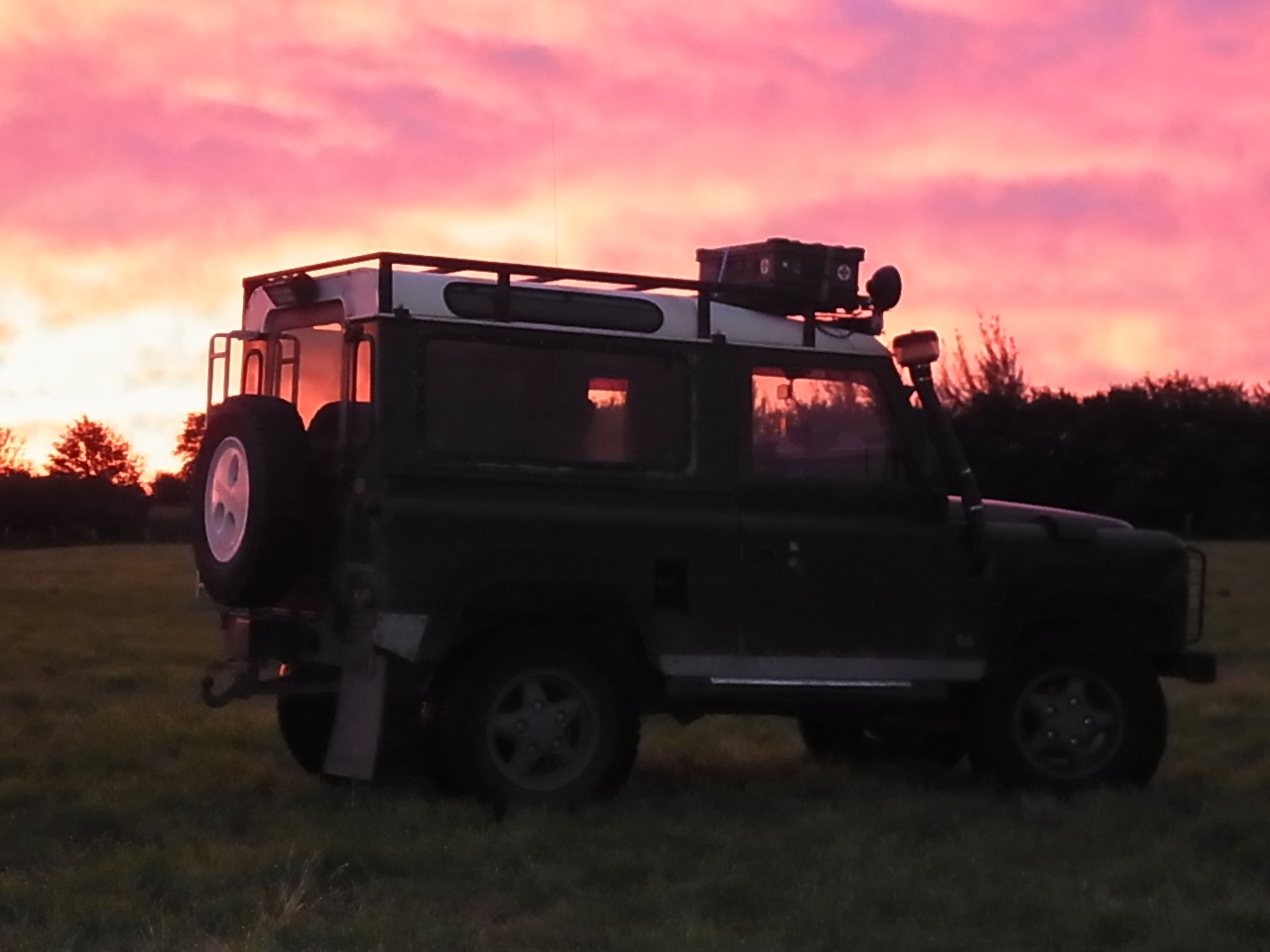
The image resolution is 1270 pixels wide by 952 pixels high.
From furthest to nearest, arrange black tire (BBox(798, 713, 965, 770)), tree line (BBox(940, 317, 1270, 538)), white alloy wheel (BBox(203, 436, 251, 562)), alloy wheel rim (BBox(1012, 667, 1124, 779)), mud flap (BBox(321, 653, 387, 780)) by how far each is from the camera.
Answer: tree line (BBox(940, 317, 1270, 538)) → black tire (BBox(798, 713, 965, 770)) → alloy wheel rim (BBox(1012, 667, 1124, 779)) → white alloy wheel (BBox(203, 436, 251, 562)) → mud flap (BBox(321, 653, 387, 780))

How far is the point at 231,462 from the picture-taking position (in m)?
8.71

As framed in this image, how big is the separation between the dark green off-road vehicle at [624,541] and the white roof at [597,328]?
0.02 m

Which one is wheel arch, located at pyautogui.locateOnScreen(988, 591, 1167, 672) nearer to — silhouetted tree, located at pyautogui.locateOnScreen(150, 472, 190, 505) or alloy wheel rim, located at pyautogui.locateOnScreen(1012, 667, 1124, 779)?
alloy wheel rim, located at pyautogui.locateOnScreen(1012, 667, 1124, 779)

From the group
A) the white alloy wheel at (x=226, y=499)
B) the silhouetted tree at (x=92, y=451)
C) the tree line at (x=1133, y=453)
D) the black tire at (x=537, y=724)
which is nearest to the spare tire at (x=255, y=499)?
the white alloy wheel at (x=226, y=499)

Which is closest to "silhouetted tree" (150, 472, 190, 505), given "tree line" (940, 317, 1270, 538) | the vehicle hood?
"tree line" (940, 317, 1270, 538)

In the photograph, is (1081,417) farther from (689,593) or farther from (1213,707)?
(689,593)

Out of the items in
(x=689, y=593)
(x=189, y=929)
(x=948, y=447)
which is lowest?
(x=189, y=929)

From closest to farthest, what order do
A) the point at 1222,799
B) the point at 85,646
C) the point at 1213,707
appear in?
the point at 1222,799
the point at 1213,707
the point at 85,646

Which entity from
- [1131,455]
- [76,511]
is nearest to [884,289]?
[1131,455]

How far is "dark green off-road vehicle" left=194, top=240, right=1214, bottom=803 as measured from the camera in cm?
850

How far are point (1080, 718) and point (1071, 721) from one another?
0.17 feet

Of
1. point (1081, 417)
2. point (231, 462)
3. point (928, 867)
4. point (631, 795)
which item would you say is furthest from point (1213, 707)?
point (1081, 417)

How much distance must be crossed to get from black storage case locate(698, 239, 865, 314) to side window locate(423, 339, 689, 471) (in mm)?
620

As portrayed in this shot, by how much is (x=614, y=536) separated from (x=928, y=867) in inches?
87.3
